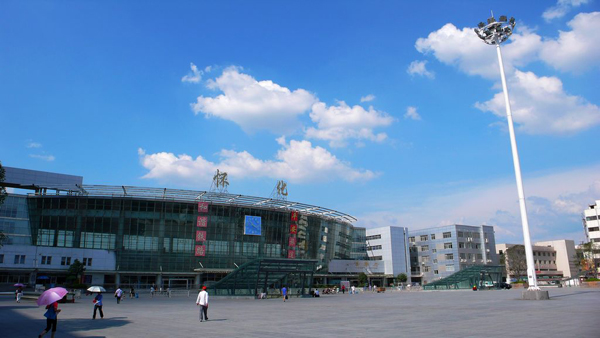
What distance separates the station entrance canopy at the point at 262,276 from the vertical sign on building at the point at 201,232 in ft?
98.9

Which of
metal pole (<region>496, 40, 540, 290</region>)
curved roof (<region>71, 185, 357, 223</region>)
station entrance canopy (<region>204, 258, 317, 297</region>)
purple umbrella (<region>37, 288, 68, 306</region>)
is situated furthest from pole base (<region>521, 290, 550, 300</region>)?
curved roof (<region>71, 185, 357, 223</region>)

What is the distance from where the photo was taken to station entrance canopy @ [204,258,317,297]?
4331 cm

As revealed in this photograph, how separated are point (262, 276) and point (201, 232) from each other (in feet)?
109

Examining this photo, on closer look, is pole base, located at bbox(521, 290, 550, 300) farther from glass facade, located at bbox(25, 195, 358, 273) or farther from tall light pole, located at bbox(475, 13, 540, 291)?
glass facade, located at bbox(25, 195, 358, 273)

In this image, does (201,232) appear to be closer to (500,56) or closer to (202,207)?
(202,207)

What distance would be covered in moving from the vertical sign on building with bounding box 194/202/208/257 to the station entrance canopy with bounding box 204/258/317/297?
30.1 meters

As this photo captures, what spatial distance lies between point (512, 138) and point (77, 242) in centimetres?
6676

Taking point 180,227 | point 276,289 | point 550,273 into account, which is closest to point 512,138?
point 276,289

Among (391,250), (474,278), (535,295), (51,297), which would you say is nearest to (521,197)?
(535,295)

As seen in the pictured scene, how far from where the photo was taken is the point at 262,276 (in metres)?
46.7

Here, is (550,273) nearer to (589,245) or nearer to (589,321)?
(589,245)

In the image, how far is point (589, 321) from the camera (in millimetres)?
14641

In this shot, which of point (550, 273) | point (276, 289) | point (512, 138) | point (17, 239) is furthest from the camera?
point (550, 273)

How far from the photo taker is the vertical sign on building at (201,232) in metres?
76.4
